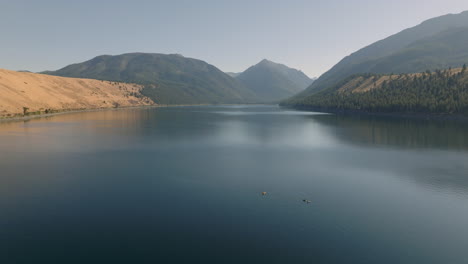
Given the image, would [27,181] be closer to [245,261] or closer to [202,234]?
[202,234]

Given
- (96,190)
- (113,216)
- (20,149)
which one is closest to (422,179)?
(113,216)

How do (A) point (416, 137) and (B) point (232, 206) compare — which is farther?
(A) point (416, 137)

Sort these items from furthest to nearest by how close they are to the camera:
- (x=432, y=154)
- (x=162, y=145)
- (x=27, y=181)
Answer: (x=162, y=145) → (x=432, y=154) → (x=27, y=181)

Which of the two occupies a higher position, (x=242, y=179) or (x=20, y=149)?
(x=20, y=149)

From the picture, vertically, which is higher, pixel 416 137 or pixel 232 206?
pixel 416 137

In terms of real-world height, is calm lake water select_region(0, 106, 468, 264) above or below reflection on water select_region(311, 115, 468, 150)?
below

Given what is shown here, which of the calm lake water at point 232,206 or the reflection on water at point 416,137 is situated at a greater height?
the reflection on water at point 416,137

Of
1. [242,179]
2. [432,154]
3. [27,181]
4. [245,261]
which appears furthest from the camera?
[432,154]

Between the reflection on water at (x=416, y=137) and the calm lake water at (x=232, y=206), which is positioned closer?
the calm lake water at (x=232, y=206)
